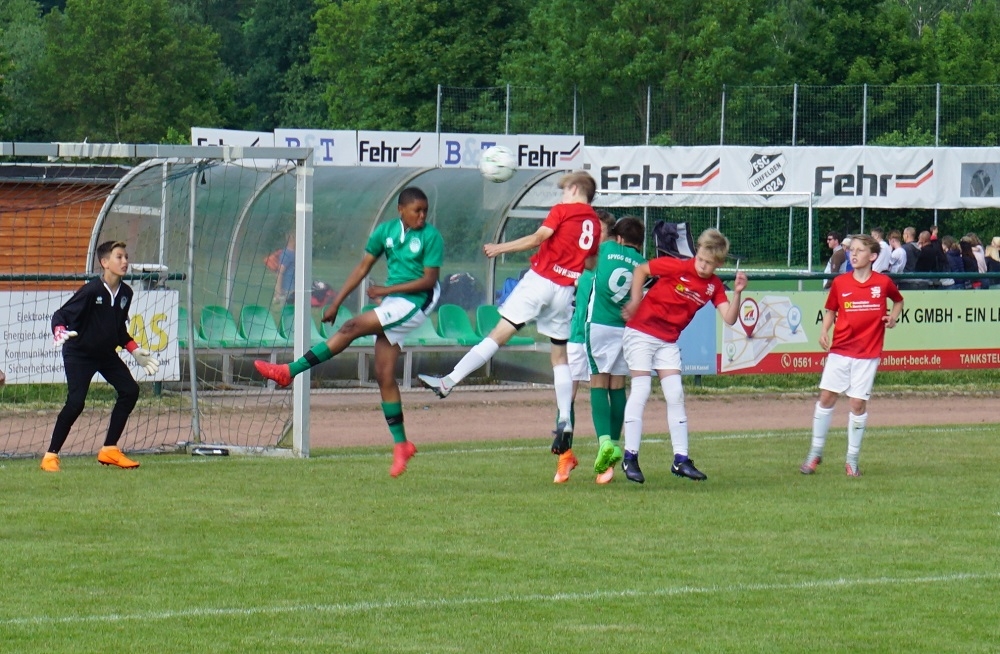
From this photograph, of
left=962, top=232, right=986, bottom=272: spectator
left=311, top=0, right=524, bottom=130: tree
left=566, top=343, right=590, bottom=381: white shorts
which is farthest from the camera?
left=311, top=0, right=524, bottom=130: tree

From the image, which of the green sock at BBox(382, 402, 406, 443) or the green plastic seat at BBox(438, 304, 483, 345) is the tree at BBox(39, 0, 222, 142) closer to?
the green plastic seat at BBox(438, 304, 483, 345)

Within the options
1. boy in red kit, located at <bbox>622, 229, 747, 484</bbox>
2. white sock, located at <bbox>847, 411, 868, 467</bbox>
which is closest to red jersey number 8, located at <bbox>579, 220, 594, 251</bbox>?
boy in red kit, located at <bbox>622, 229, 747, 484</bbox>

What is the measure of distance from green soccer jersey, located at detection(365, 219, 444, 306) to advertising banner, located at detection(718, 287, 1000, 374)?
955cm

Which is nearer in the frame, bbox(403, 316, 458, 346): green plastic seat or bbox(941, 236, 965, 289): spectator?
bbox(403, 316, 458, 346): green plastic seat

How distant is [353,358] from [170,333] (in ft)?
14.2

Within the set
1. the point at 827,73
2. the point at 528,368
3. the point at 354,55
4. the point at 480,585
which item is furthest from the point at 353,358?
the point at 354,55

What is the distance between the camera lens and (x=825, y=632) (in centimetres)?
669

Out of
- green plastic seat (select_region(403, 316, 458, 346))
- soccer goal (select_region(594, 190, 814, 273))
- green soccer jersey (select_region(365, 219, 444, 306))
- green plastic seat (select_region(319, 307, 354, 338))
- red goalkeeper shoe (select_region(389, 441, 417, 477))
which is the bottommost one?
red goalkeeper shoe (select_region(389, 441, 417, 477))

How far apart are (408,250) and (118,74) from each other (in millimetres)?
62405

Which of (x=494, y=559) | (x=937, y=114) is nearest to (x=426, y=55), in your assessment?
(x=937, y=114)

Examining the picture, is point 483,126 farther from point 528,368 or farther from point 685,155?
point 528,368

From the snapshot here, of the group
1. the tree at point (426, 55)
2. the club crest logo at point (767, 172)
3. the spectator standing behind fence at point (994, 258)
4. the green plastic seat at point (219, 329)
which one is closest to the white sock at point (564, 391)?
the green plastic seat at point (219, 329)

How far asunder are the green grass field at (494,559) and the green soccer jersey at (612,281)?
46.9 inches

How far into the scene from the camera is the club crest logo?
33.3 meters
